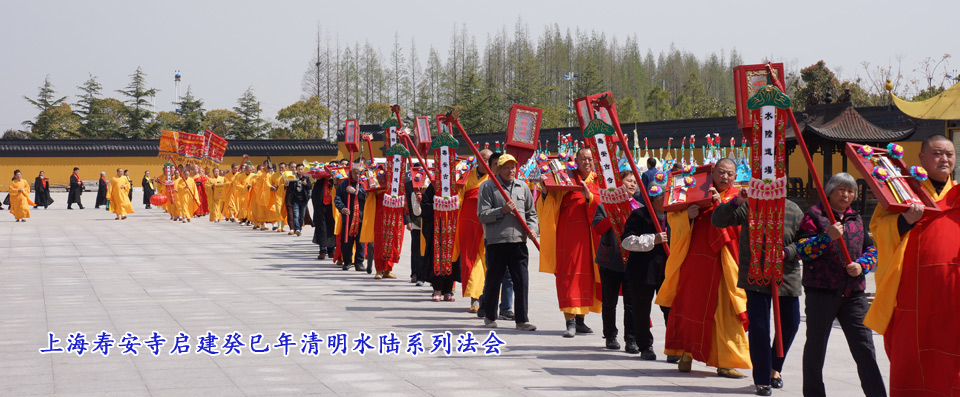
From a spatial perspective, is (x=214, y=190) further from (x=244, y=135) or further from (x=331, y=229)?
(x=244, y=135)

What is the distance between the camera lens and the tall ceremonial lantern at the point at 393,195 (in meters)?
11.7

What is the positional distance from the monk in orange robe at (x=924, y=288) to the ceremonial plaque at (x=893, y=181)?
54 millimetres

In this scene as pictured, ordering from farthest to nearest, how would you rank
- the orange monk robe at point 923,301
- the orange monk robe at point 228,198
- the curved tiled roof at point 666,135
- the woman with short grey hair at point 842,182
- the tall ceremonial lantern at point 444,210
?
1. the orange monk robe at point 228,198
2. the curved tiled roof at point 666,135
3. the tall ceremonial lantern at point 444,210
4. the woman with short grey hair at point 842,182
5. the orange monk robe at point 923,301

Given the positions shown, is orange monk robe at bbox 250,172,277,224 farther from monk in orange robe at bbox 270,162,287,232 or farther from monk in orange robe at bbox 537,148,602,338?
monk in orange robe at bbox 537,148,602,338

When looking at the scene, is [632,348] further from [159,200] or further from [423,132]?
[159,200]

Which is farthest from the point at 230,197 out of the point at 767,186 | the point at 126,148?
the point at 126,148

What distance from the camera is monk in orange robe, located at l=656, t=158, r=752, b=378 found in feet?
20.2

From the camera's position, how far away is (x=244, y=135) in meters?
60.6

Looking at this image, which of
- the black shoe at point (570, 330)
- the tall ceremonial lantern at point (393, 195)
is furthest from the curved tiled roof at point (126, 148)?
the black shoe at point (570, 330)

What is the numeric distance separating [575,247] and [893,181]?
3.44 m

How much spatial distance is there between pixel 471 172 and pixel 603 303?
8.80 feet

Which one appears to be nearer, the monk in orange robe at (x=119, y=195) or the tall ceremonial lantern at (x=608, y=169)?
the tall ceremonial lantern at (x=608, y=169)

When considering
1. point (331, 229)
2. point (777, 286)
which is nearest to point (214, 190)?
point (331, 229)

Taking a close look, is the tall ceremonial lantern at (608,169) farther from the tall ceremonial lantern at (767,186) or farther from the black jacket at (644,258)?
the tall ceremonial lantern at (767,186)
